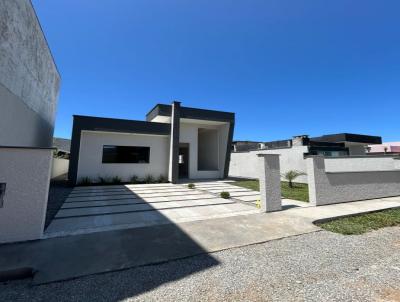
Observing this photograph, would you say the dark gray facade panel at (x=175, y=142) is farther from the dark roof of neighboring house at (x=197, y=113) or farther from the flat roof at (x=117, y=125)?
the flat roof at (x=117, y=125)

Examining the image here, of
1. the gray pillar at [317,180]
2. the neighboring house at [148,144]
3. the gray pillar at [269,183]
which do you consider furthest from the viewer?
the neighboring house at [148,144]

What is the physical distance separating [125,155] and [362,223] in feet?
40.1

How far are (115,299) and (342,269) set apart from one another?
2987mm

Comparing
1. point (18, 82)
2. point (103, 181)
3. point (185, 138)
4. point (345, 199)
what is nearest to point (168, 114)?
point (185, 138)

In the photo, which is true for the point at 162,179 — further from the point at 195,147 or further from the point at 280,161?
the point at 280,161

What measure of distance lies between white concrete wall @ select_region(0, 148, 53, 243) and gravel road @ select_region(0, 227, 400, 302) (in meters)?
1.40

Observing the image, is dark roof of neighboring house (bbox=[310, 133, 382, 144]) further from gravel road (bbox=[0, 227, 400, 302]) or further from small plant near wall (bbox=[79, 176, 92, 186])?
small plant near wall (bbox=[79, 176, 92, 186])

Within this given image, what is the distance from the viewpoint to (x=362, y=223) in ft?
16.1

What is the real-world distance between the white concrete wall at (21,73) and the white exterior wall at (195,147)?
28.2ft

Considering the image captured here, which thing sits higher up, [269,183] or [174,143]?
[174,143]

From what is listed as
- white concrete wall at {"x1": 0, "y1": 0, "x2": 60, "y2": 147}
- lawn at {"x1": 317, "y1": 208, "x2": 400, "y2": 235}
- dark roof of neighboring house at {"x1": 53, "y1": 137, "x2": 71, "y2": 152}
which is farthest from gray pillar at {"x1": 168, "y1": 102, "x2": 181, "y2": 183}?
dark roof of neighboring house at {"x1": 53, "y1": 137, "x2": 71, "y2": 152}

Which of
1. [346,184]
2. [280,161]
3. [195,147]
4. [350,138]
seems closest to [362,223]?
[346,184]

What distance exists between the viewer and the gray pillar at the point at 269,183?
5.76m

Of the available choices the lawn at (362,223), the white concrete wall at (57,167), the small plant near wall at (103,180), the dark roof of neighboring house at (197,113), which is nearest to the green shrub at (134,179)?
the small plant near wall at (103,180)
